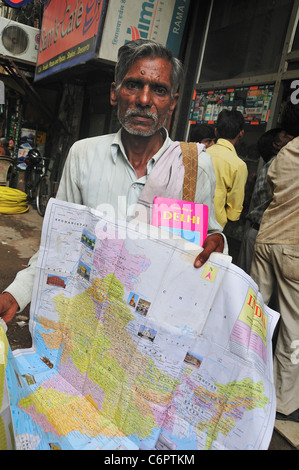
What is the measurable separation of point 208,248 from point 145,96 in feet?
2.27

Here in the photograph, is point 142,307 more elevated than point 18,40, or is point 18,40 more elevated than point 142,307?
point 18,40

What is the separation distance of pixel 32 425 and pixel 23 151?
9.29 m

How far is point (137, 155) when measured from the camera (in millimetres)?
1411

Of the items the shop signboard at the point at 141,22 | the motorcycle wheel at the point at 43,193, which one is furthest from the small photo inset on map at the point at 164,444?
the motorcycle wheel at the point at 43,193

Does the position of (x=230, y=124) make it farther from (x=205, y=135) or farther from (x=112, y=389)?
(x=112, y=389)

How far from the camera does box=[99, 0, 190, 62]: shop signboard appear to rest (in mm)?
3672

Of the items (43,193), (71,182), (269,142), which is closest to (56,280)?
(71,182)

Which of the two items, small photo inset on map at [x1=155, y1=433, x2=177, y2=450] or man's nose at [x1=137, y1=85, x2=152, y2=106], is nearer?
small photo inset on map at [x1=155, y1=433, x2=177, y2=450]

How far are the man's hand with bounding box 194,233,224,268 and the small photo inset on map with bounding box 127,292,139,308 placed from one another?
0.19 meters

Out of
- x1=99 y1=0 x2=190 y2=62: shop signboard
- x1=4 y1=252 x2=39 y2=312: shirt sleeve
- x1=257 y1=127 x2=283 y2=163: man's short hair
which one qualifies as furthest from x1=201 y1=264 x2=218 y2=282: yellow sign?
x1=99 y1=0 x2=190 y2=62: shop signboard

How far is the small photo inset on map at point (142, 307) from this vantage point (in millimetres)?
932

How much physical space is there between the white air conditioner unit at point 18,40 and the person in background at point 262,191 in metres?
7.13

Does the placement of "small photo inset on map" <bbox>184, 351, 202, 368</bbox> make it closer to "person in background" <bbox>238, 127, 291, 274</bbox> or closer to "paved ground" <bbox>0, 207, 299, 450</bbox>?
"paved ground" <bbox>0, 207, 299, 450</bbox>

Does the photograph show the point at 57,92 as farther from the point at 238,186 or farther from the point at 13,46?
the point at 238,186
